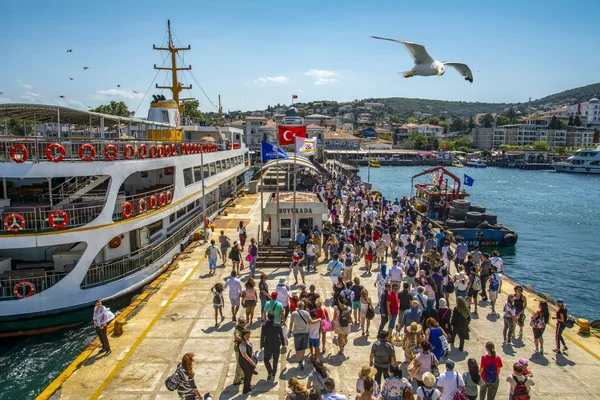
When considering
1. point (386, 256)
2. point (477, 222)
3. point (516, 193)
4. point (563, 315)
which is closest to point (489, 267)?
point (563, 315)

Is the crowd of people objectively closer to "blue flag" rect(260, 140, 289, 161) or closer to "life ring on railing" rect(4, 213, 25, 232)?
"blue flag" rect(260, 140, 289, 161)

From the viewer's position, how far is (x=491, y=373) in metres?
7.36

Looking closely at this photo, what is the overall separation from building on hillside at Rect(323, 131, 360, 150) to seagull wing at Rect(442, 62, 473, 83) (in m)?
99.6

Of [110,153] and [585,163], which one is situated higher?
[110,153]

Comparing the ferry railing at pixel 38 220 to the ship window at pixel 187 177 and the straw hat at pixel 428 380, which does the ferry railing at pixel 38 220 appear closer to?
the ship window at pixel 187 177

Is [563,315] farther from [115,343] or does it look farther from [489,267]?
[115,343]

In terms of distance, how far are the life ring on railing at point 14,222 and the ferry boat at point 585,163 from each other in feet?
364

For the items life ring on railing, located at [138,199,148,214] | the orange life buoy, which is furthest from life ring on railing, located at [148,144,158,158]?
life ring on railing, located at [138,199,148,214]

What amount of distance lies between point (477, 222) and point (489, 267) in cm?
Answer: 1762

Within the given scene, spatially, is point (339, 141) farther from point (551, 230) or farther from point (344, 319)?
point (344, 319)

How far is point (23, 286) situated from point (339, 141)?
352ft

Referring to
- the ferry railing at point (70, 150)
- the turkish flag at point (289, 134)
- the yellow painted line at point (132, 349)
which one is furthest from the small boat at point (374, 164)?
the yellow painted line at point (132, 349)

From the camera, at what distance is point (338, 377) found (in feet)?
29.6

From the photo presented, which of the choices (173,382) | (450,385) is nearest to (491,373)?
(450,385)
